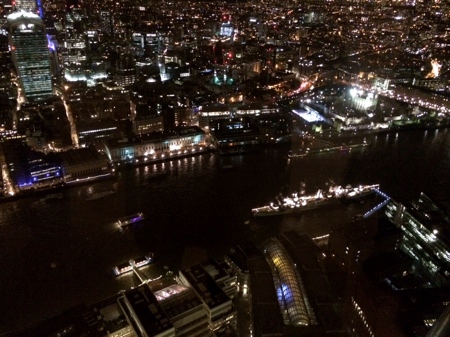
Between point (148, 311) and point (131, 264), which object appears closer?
point (148, 311)

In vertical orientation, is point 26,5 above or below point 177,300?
above

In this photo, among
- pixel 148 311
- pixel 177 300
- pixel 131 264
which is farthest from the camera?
pixel 131 264

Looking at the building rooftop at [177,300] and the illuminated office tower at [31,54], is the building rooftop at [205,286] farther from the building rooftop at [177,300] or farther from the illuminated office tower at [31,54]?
the illuminated office tower at [31,54]

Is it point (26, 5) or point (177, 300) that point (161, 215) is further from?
point (26, 5)

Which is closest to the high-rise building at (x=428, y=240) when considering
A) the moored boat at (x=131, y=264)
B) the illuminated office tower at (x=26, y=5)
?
the moored boat at (x=131, y=264)

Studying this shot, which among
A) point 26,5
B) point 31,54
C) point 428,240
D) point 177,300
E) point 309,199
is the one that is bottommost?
point 309,199

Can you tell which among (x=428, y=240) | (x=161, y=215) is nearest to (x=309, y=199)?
(x=428, y=240)
